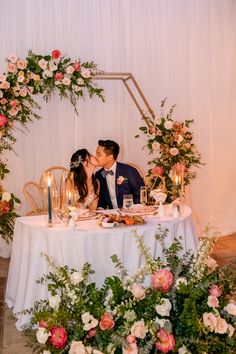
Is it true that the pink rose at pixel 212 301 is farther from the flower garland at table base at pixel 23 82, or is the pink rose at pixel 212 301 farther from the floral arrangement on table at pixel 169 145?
the floral arrangement on table at pixel 169 145

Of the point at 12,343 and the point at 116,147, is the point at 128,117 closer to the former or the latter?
the point at 116,147

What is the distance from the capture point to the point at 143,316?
1.81m

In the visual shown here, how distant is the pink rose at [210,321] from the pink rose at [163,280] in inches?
7.0

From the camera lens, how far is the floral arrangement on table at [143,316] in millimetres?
1745

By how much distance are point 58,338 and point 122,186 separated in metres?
2.95

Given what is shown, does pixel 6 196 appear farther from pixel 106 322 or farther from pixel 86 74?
pixel 106 322

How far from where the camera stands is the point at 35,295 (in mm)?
3422

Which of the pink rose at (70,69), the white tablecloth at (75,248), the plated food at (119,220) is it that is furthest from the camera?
the pink rose at (70,69)

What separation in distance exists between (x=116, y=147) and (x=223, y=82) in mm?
2289

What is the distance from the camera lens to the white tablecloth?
11.0ft

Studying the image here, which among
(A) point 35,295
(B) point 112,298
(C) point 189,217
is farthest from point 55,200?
(B) point 112,298

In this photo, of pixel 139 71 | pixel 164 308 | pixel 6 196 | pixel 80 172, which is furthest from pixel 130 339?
pixel 139 71

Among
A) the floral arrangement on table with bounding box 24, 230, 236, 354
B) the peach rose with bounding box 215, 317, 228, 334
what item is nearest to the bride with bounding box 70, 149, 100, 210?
the floral arrangement on table with bounding box 24, 230, 236, 354

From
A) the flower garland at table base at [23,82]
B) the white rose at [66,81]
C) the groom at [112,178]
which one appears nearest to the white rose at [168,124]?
the groom at [112,178]
